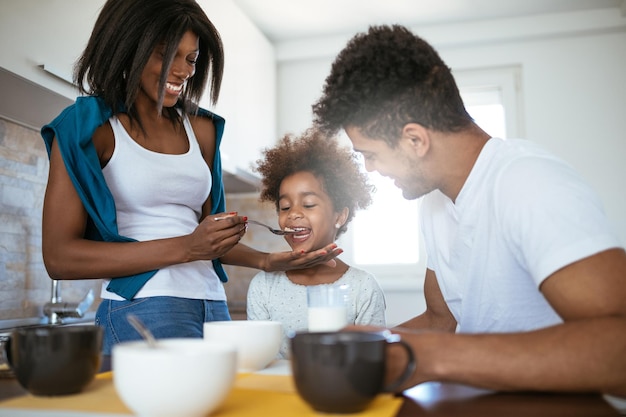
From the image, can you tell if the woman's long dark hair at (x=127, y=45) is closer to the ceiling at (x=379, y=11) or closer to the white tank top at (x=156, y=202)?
the white tank top at (x=156, y=202)

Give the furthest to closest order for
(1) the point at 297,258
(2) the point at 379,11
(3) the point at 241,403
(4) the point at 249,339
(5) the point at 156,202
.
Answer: (2) the point at 379,11, (1) the point at 297,258, (5) the point at 156,202, (4) the point at 249,339, (3) the point at 241,403

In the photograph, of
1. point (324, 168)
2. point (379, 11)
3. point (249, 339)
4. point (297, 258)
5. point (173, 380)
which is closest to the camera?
point (173, 380)

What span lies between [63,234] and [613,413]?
98cm

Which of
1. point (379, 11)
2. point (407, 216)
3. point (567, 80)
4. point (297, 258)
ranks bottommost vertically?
point (297, 258)

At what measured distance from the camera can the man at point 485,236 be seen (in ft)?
2.21

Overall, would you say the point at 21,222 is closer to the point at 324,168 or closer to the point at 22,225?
the point at 22,225

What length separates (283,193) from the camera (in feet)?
6.07

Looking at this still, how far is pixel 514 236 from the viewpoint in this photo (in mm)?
855

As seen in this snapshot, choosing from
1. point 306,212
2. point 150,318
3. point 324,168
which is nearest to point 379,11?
point 324,168

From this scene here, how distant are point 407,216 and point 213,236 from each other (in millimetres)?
2753

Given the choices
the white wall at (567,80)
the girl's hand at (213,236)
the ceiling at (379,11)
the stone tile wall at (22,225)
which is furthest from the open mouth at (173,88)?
the white wall at (567,80)

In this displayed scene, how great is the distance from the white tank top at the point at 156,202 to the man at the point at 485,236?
379 millimetres

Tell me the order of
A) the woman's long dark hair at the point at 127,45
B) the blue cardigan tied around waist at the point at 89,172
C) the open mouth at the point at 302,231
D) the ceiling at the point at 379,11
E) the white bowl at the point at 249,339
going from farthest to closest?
the ceiling at the point at 379,11, the open mouth at the point at 302,231, the woman's long dark hair at the point at 127,45, the blue cardigan tied around waist at the point at 89,172, the white bowl at the point at 249,339

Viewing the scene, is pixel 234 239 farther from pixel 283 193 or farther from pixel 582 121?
pixel 582 121
